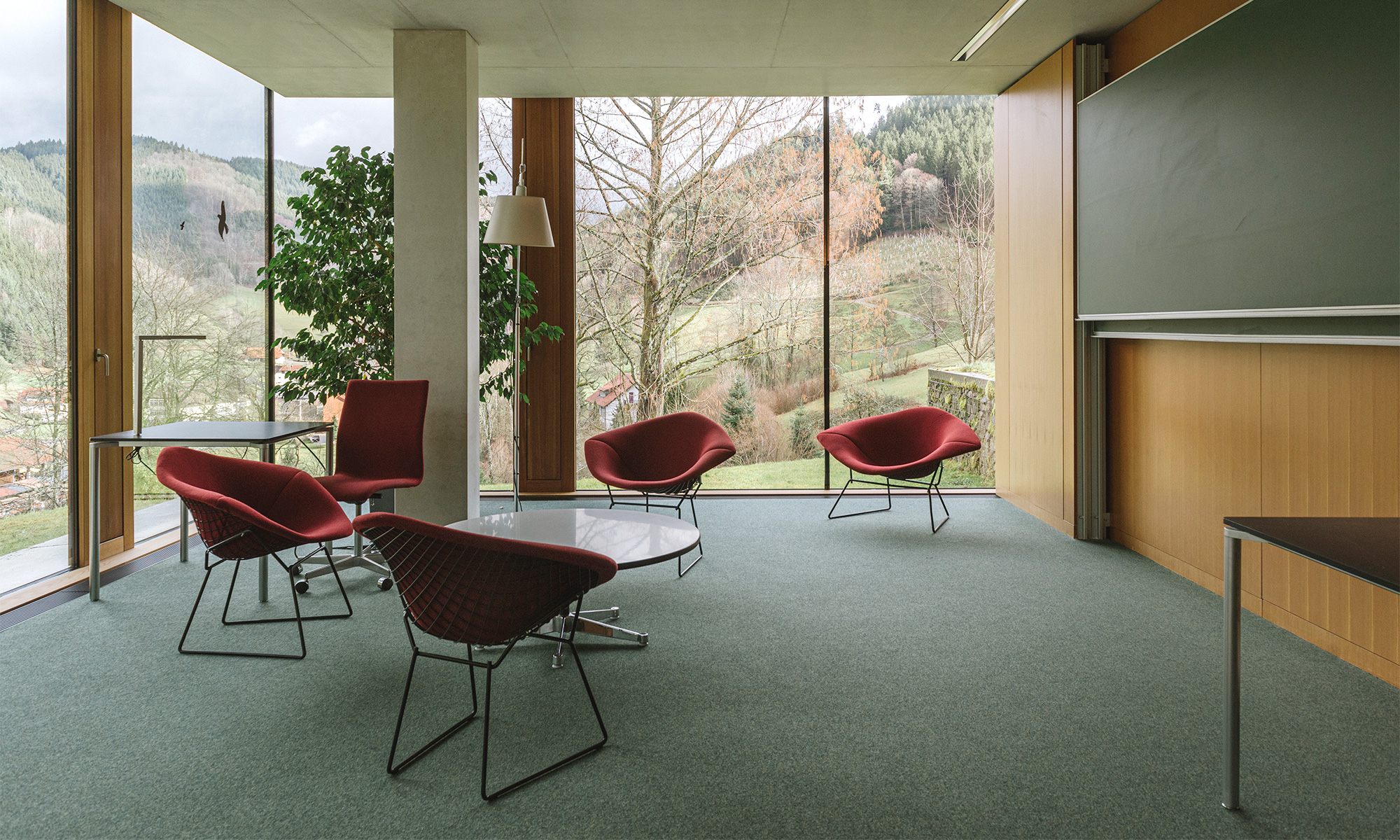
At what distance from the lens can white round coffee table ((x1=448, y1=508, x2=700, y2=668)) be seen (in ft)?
9.63

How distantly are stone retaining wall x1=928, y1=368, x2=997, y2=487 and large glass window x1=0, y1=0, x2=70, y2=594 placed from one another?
6.80 metres

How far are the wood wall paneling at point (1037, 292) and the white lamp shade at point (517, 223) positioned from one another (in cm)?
319

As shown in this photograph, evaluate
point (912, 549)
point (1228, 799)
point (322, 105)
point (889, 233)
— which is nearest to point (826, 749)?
point (1228, 799)

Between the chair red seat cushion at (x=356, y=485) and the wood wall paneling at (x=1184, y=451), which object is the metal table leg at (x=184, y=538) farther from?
the wood wall paneling at (x=1184, y=451)

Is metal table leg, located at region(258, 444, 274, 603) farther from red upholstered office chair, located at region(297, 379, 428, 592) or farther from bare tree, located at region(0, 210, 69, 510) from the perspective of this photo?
bare tree, located at region(0, 210, 69, 510)

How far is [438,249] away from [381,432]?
1.20 m

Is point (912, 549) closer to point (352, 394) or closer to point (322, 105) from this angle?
point (352, 394)

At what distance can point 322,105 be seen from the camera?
627 centimetres

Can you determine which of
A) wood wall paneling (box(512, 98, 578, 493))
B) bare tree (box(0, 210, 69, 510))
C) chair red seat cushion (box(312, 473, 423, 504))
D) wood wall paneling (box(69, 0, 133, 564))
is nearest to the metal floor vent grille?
wood wall paneling (box(69, 0, 133, 564))

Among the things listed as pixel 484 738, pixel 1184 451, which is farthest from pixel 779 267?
pixel 484 738

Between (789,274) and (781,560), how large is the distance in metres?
4.20

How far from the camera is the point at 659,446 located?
524 cm

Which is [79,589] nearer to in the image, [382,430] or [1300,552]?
[382,430]

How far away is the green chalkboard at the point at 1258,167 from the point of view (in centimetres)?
276
